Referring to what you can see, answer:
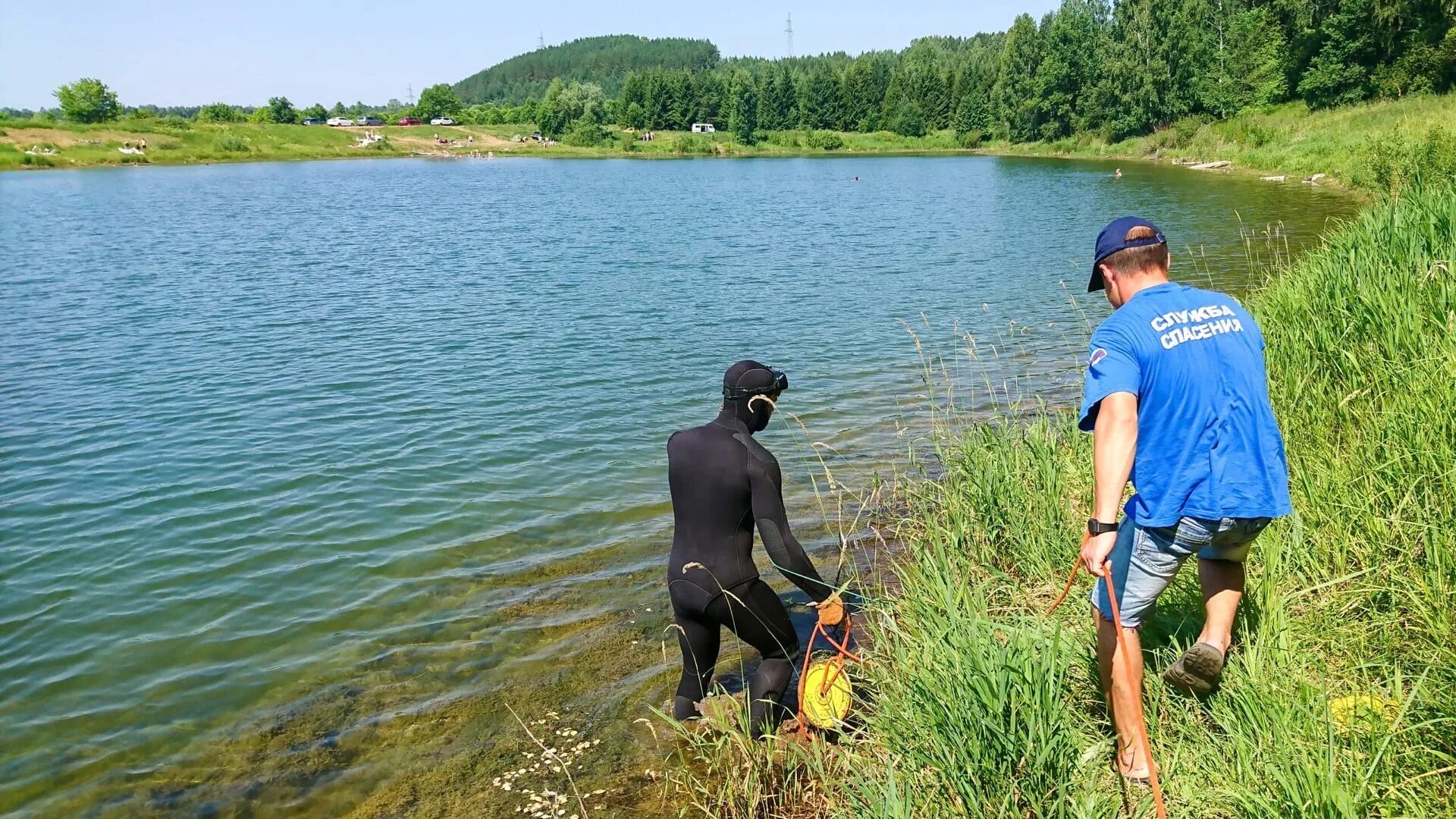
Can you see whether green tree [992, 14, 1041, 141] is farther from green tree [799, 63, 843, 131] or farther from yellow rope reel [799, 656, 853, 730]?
yellow rope reel [799, 656, 853, 730]

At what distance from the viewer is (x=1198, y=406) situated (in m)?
3.80

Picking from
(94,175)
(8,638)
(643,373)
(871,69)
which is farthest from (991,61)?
(8,638)

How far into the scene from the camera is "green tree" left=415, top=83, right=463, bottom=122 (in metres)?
179

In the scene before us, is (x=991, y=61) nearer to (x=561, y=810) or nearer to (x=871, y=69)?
(x=871, y=69)

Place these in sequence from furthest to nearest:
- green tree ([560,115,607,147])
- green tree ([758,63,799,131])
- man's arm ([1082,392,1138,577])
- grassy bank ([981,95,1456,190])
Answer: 1. green tree ([758,63,799,131])
2. green tree ([560,115,607,147])
3. grassy bank ([981,95,1456,190])
4. man's arm ([1082,392,1138,577])

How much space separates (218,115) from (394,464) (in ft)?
506

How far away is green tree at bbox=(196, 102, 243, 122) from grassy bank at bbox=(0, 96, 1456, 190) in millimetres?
9051

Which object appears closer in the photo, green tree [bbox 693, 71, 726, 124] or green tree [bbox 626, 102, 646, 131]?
green tree [bbox 626, 102, 646, 131]

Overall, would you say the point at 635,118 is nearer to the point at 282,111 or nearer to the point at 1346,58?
the point at 282,111

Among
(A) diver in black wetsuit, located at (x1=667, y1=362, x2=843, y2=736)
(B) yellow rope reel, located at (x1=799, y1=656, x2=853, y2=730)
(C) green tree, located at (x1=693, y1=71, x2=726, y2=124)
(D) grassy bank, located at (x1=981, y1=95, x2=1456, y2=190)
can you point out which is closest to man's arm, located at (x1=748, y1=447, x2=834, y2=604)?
(A) diver in black wetsuit, located at (x1=667, y1=362, x2=843, y2=736)

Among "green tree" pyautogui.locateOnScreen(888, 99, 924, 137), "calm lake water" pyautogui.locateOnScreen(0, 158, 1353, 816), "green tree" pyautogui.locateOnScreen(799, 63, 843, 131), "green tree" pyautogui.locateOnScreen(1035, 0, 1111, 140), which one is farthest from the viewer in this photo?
"green tree" pyautogui.locateOnScreen(799, 63, 843, 131)

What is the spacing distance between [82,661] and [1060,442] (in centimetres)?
863

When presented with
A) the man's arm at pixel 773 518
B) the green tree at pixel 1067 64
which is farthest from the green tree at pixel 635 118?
the man's arm at pixel 773 518

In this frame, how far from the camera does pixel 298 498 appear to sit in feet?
34.2
